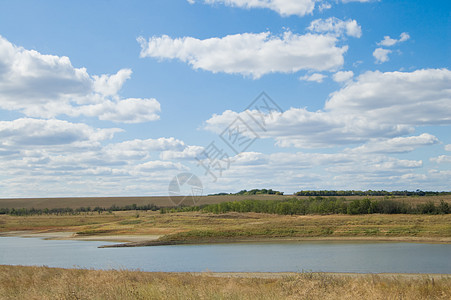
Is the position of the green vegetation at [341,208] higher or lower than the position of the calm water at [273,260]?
higher

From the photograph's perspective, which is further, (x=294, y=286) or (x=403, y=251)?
(x=403, y=251)

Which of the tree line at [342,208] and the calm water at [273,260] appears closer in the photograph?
the calm water at [273,260]

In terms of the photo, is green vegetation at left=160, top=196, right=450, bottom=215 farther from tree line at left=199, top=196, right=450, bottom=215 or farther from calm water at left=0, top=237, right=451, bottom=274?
calm water at left=0, top=237, right=451, bottom=274

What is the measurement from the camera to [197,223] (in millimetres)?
78375

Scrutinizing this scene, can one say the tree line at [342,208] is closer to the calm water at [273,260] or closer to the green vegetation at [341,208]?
the green vegetation at [341,208]

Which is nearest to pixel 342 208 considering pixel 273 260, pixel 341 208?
pixel 341 208

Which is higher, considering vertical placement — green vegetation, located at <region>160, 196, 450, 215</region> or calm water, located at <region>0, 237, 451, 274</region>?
green vegetation, located at <region>160, 196, 450, 215</region>

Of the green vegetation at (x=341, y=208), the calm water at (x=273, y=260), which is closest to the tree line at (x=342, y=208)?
the green vegetation at (x=341, y=208)

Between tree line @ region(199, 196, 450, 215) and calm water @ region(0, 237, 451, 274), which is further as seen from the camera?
tree line @ region(199, 196, 450, 215)

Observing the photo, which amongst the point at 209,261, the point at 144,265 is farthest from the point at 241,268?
the point at 144,265

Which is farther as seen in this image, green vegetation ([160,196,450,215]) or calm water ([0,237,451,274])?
green vegetation ([160,196,450,215])

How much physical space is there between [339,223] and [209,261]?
35.5m

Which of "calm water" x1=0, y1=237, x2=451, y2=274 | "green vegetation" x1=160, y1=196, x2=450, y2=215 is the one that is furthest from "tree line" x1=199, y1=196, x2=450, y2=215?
"calm water" x1=0, y1=237, x2=451, y2=274

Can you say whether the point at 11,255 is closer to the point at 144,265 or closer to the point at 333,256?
the point at 144,265
